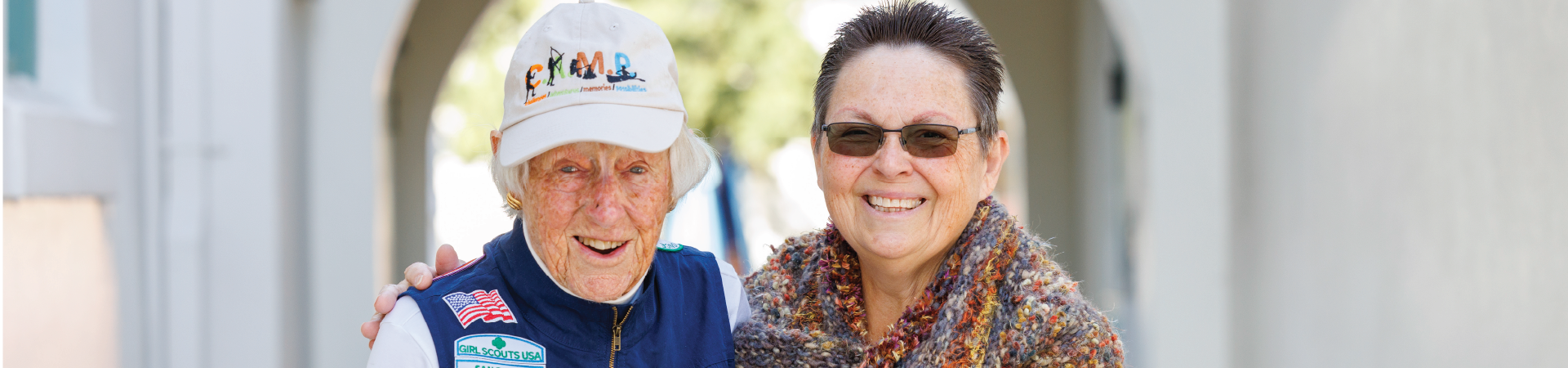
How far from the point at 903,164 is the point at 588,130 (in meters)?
0.63

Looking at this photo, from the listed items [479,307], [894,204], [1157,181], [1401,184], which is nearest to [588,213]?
[479,307]

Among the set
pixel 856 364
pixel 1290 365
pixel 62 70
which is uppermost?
pixel 62 70

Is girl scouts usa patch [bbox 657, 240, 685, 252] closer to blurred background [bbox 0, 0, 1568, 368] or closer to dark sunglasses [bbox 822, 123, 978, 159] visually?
blurred background [bbox 0, 0, 1568, 368]

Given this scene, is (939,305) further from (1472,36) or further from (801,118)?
(801,118)

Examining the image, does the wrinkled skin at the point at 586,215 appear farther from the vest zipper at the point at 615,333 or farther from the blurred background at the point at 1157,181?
the blurred background at the point at 1157,181

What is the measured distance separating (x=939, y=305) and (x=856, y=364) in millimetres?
216

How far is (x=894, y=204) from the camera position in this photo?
2148mm

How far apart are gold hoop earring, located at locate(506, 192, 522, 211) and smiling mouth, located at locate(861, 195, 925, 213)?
73cm

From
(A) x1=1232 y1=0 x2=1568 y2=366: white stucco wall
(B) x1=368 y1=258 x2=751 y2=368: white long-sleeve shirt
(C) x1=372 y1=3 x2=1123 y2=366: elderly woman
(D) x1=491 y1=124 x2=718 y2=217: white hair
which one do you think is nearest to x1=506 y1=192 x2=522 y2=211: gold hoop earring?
(D) x1=491 y1=124 x2=718 y2=217: white hair

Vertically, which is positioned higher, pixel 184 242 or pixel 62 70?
pixel 62 70

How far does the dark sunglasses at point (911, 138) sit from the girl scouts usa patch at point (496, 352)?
2.45 ft

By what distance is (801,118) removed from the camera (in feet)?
49.8

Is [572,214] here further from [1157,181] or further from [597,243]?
[1157,181]

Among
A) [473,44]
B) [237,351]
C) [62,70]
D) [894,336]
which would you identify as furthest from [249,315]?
[473,44]
